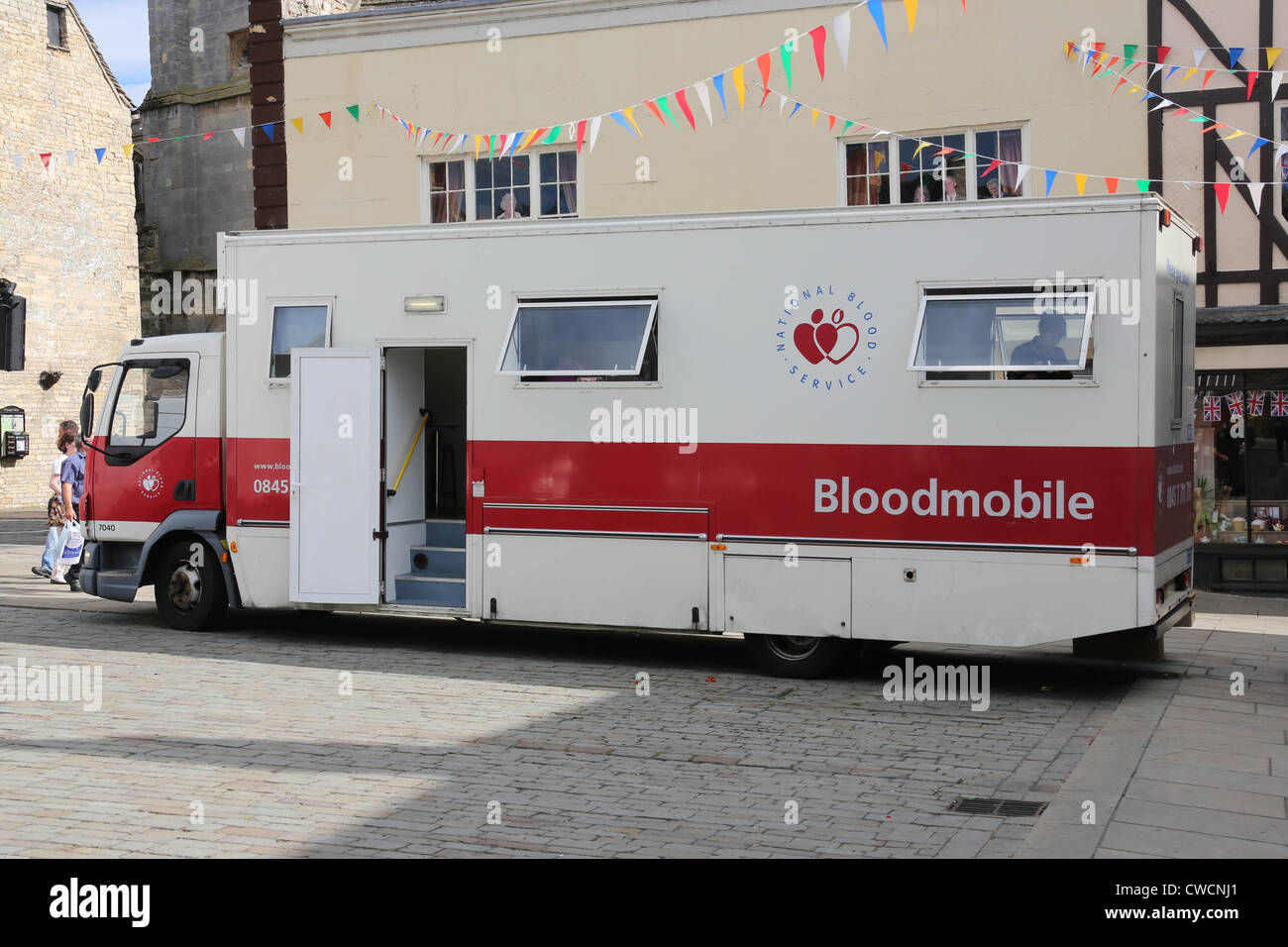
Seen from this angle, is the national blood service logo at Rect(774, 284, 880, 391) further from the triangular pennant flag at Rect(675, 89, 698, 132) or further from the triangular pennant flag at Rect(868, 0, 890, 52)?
the triangular pennant flag at Rect(675, 89, 698, 132)

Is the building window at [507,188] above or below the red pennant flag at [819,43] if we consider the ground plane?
below

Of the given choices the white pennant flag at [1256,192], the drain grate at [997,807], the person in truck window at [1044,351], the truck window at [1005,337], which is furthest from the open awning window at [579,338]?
the white pennant flag at [1256,192]

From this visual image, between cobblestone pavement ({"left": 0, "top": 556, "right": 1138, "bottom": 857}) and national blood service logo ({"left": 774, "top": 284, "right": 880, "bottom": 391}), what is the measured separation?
89.4 inches

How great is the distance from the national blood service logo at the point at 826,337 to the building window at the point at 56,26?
2820cm

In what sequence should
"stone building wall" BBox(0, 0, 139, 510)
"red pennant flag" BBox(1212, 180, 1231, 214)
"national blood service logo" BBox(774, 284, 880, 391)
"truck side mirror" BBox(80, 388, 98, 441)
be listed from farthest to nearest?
"stone building wall" BBox(0, 0, 139, 510), "red pennant flag" BBox(1212, 180, 1231, 214), "truck side mirror" BBox(80, 388, 98, 441), "national blood service logo" BBox(774, 284, 880, 391)

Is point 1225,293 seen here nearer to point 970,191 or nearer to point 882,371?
point 970,191

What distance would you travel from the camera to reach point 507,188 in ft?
56.1

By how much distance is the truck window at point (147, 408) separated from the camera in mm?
12375

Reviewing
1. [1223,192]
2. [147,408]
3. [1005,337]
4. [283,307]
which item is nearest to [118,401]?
[147,408]

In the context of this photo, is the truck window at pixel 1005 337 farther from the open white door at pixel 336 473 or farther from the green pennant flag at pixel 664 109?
the green pennant flag at pixel 664 109

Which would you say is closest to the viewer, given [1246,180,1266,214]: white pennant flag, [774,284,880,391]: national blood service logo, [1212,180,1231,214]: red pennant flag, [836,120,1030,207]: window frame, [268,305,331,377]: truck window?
[774,284,880,391]: national blood service logo

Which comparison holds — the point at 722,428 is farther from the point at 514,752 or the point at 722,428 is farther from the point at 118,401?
the point at 118,401

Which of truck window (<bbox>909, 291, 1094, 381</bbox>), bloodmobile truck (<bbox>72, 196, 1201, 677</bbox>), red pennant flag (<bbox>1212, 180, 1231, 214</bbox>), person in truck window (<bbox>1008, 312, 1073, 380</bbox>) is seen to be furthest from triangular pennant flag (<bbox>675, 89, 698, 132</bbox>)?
person in truck window (<bbox>1008, 312, 1073, 380</bbox>)

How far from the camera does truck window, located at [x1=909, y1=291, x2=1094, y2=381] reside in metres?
9.16
